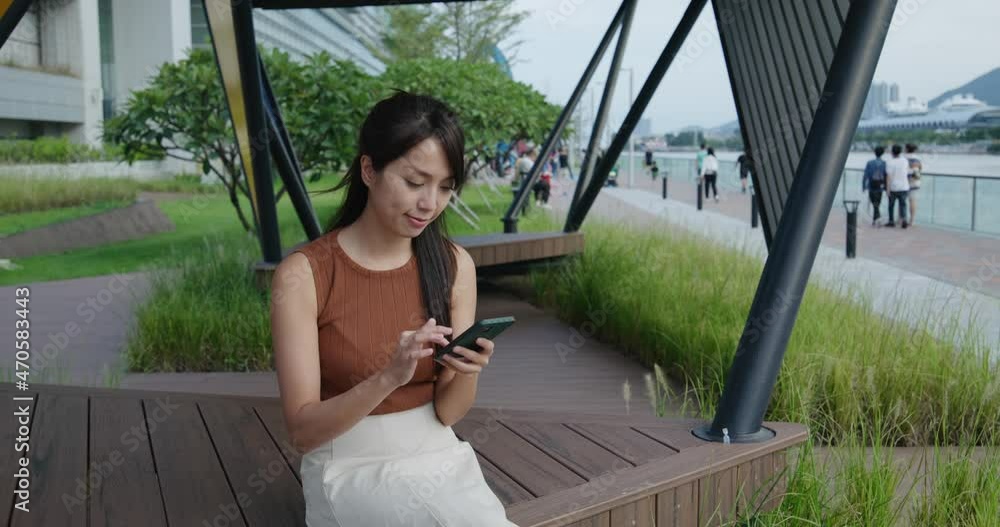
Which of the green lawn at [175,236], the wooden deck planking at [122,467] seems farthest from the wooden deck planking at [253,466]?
the green lawn at [175,236]

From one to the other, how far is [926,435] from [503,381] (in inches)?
105

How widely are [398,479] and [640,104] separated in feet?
19.6

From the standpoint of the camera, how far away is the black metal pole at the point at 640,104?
22.9 feet

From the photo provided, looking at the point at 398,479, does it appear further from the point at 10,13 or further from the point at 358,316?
the point at 10,13

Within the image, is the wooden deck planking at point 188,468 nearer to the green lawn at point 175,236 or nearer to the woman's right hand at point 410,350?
the woman's right hand at point 410,350

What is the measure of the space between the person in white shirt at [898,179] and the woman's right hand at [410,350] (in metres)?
15.5

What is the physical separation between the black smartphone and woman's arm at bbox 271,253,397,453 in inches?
6.9

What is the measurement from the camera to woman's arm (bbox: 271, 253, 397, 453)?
6.91ft

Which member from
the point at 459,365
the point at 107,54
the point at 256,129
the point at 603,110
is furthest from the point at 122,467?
the point at 107,54

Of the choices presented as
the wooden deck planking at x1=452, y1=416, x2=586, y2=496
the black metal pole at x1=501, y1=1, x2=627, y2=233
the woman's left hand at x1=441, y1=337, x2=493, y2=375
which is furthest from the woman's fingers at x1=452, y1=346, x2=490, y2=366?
the black metal pole at x1=501, y1=1, x2=627, y2=233

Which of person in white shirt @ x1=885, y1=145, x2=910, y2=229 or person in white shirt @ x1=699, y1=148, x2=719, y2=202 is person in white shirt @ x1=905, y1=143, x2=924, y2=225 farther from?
person in white shirt @ x1=699, y1=148, x2=719, y2=202

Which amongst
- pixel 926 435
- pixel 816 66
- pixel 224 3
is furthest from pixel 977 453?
pixel 224 3

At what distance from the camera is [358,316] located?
2.29m

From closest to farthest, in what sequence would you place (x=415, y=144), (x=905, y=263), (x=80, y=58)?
(x=415, y=144), (x=905, y=263), (x=80, y=58)
